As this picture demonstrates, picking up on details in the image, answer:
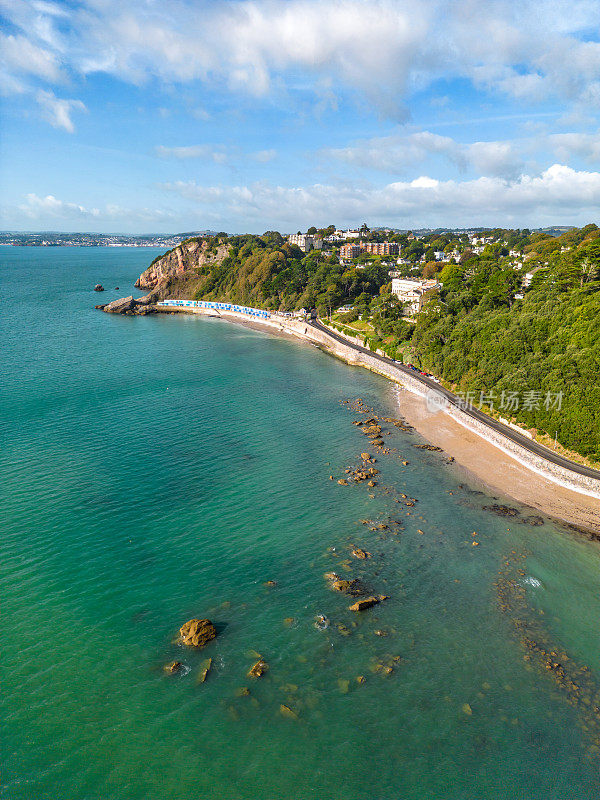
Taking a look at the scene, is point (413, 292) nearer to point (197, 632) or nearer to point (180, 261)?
point (180, 261)

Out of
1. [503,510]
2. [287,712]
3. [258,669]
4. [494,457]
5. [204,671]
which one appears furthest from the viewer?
[494,457]

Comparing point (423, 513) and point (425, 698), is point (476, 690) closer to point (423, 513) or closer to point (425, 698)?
point (425, 698)

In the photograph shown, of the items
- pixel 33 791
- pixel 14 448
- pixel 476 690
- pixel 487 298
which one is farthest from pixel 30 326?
pixel 476 690

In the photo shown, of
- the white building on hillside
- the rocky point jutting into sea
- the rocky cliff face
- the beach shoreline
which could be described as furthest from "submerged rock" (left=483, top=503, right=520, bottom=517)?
the rocky cliff face

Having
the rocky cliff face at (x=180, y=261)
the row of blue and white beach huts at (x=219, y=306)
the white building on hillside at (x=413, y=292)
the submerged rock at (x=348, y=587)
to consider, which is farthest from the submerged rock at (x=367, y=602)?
the rocky cliff face at (x=180, y=261)

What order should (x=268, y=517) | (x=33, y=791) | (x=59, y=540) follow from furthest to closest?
1. (x=268, y=517)
2. (x=59, y=540)
3. (x=33, y=791)

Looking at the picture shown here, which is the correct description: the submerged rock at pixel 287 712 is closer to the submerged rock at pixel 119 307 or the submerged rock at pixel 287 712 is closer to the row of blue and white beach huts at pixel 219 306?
the row of blue and white beach huts at pixel 219 306

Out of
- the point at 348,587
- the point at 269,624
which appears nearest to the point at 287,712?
the point at 269,624
